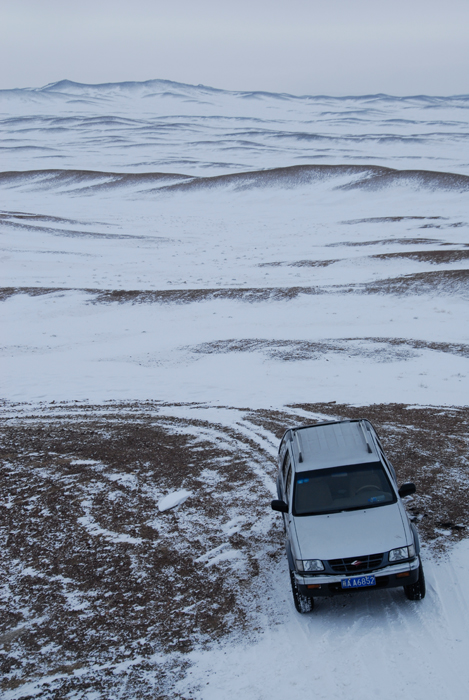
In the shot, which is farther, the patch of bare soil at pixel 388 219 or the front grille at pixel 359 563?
the patch of bare soil at pixel 388 219

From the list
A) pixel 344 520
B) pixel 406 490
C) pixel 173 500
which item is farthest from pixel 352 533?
pixel 173 500

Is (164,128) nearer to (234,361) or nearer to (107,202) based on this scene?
(107,202)

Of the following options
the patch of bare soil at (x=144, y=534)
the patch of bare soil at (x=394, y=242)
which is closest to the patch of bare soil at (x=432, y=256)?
the patch of bare soil at (x=394, y=242)

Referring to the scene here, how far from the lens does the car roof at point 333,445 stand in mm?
7445

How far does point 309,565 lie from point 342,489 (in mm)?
1146

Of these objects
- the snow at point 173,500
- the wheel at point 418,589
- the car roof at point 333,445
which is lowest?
the snow at point 173,500

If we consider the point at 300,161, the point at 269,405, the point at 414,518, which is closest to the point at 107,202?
the point at 300,161

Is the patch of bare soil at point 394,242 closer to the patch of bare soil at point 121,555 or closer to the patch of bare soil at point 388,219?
the patch of bare soil at point 388,219

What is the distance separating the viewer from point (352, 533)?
6562mm

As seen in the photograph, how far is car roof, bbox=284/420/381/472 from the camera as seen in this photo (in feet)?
24.4

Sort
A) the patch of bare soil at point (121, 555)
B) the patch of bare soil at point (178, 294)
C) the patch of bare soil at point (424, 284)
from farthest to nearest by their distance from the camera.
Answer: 1. the patch of bare soil at point (178, 294)
2. the patch of bare soil at point (424, 284)
3. the patch of bare soil at point (121, 555)

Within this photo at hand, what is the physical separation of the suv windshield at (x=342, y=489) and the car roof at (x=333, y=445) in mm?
102

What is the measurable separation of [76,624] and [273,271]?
101 feet

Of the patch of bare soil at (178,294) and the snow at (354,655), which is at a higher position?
the snow at (354,655)
